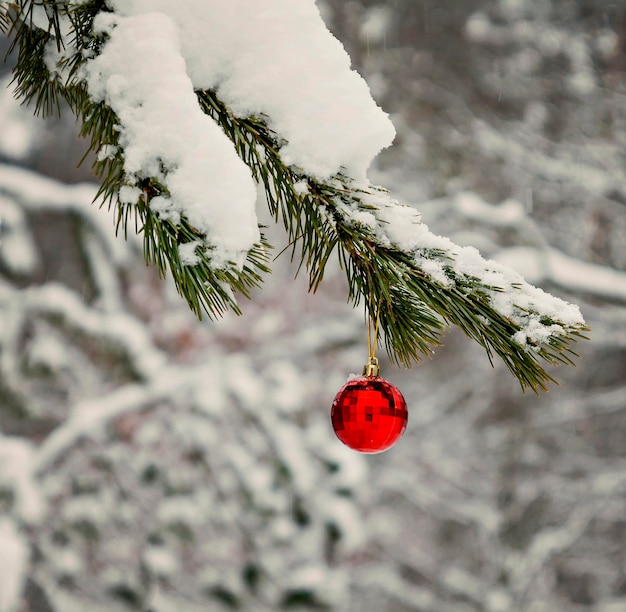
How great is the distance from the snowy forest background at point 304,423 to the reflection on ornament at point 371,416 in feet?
4.27

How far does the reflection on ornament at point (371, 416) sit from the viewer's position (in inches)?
15.0

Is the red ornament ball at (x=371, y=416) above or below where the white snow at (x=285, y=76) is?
below

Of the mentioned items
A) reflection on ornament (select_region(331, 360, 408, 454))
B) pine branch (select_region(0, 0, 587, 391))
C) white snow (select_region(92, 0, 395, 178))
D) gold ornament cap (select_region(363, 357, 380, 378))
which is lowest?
reflection on ornament (select_region(331, 360, 408, 454))

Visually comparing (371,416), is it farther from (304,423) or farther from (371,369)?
(304,423)

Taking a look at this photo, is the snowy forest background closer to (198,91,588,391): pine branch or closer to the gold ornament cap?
the gold ornament cap

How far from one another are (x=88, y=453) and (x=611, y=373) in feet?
5.04

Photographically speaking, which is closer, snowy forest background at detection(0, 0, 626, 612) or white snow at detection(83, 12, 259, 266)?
white snow at detection(83, 12, 259, 266)

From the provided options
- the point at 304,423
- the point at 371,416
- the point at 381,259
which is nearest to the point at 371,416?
the point at 371,416

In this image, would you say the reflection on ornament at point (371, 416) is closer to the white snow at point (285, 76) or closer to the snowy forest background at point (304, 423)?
the white snow at point (285, 76)

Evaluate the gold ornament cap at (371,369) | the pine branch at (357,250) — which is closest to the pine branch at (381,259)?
the pine branch at (357,250)

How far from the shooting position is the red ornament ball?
38cm

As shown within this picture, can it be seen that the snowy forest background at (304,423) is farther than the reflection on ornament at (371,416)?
Yes

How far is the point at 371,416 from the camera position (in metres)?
0.38

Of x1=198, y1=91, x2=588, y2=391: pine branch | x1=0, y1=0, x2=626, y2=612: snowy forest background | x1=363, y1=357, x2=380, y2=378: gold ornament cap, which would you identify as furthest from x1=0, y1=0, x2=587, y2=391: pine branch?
x1=0, y1=0, x2=626, y2=612: snowy forest background
